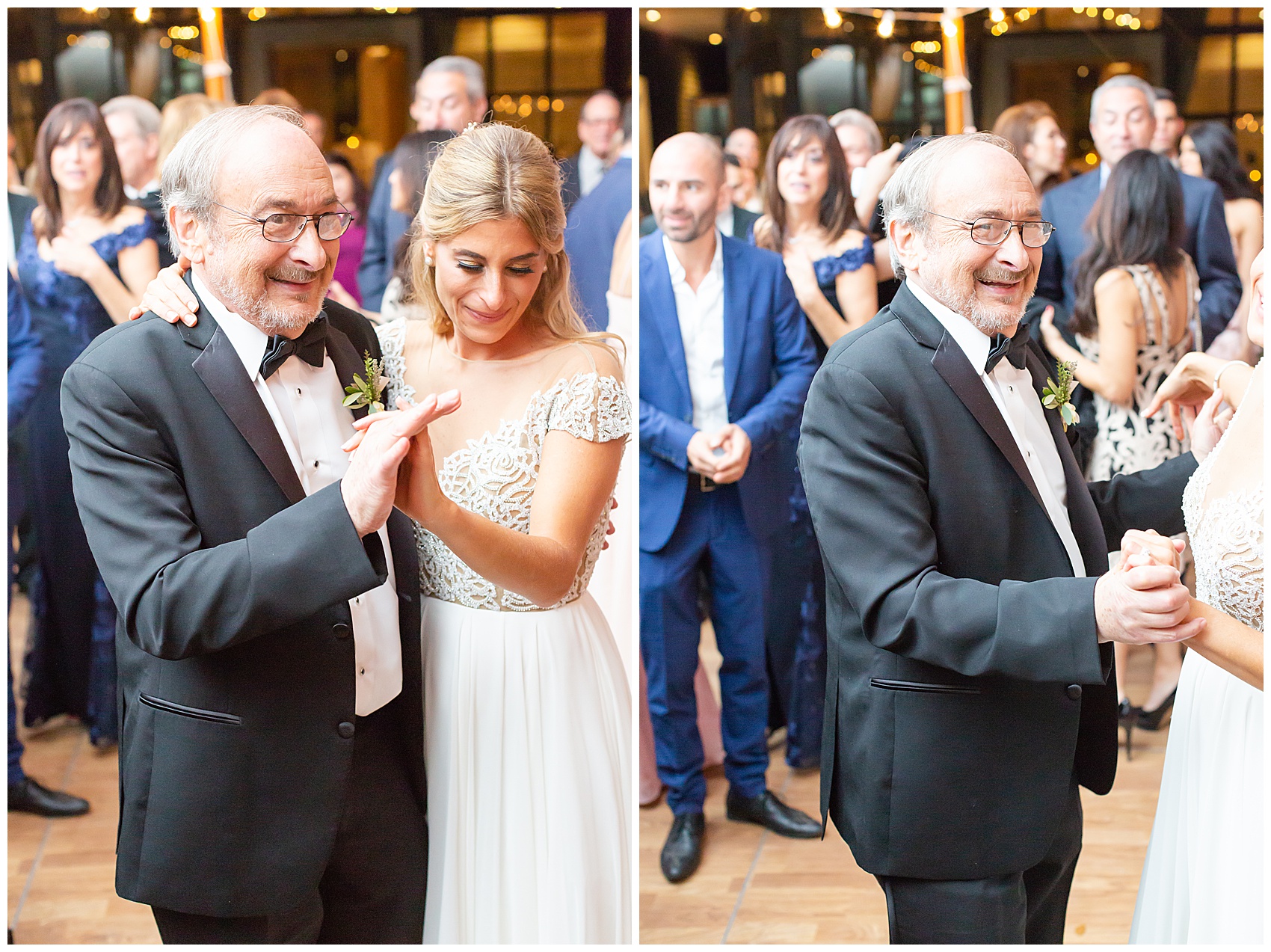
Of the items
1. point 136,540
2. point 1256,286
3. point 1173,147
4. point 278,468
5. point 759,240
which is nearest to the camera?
point 136,540

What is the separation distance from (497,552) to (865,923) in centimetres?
174

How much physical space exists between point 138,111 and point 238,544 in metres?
2.50

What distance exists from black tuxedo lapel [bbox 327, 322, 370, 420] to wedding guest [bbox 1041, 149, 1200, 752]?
8.43 ft

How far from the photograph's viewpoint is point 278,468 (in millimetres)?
1895

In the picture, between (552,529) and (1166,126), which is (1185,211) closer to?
(1166,126)

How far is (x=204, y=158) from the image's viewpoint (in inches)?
74.8

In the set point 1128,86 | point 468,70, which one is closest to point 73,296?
point 468,70

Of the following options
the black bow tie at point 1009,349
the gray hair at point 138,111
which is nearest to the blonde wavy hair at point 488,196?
the black bow tie at point 1009,349

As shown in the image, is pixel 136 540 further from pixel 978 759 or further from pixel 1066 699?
pixel 1066 699

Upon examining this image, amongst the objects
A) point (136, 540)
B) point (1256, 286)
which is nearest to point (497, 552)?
Result: point (136, 540)

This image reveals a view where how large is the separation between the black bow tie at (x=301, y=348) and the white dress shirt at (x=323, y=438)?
0.01 metres

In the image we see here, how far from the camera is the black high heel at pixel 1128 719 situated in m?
3.87

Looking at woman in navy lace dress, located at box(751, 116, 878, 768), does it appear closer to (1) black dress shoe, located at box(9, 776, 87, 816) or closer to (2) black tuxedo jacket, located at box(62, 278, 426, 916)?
(2) black tuxedo jacket, located at box(62, 278, 426, 916)

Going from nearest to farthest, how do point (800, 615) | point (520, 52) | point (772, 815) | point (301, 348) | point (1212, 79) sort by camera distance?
point (301, 348)
point (520, 52)
point (772, 815)
point (800, 615)
point (1212, 79)
